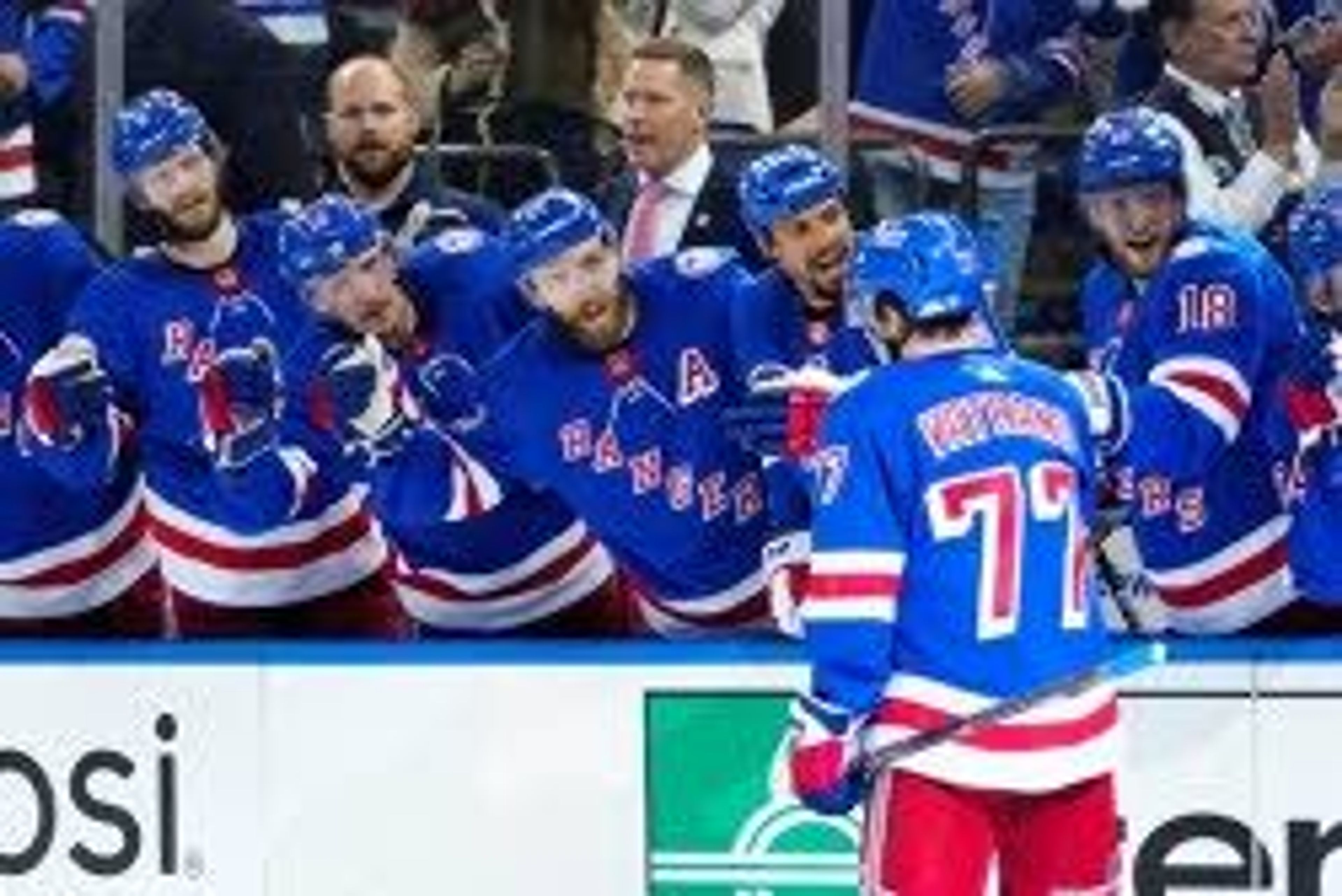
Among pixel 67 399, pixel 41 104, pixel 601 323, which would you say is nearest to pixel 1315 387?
pixel 601 323

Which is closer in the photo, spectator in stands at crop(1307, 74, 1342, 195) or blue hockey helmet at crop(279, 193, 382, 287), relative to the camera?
blue hockey helmet at crop(279, 193, 382, 287)

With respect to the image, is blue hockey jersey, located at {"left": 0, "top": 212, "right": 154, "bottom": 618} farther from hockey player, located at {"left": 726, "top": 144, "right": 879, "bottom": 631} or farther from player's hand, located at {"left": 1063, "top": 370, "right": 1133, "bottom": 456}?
player's hand, located at {"left": 1063, "top": 370, "right": 1133, "bottom": 456}

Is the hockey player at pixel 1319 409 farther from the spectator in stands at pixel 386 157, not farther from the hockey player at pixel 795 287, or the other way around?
the spectator in stands at pixel 386 157

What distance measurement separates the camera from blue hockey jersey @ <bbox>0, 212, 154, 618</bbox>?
8047mm

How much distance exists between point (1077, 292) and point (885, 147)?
415 mm

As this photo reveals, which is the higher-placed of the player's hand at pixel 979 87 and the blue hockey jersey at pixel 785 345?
the player's hand at pixel 979 87

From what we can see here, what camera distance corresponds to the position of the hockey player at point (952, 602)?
6.62 meters

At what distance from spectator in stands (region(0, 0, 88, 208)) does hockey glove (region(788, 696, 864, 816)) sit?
2.40 m

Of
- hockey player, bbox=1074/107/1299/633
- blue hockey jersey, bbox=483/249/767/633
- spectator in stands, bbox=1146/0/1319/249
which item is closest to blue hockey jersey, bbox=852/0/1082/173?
spectator in stands, bbox=1146/0/1319/249

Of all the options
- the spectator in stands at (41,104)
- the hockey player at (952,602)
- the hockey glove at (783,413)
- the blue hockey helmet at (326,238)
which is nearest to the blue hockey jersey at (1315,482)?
the hockey player at (952,602)

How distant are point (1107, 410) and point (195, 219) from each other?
1.61 meters

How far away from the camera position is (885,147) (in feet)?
27.5

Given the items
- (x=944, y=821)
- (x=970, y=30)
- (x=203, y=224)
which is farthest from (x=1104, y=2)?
(x=944, y=821)

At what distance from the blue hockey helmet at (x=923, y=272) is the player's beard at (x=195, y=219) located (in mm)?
1490
